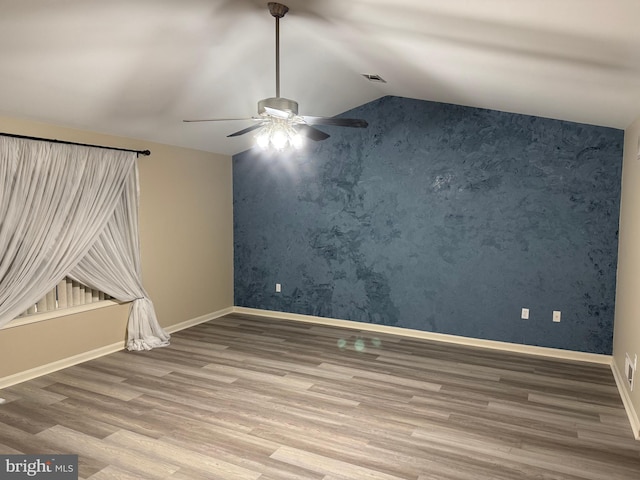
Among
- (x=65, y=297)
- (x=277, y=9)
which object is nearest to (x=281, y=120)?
(x=277, y=9)

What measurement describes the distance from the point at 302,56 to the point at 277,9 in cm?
89

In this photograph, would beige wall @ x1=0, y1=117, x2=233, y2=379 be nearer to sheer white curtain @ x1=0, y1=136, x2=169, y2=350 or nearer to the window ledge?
the window ledge

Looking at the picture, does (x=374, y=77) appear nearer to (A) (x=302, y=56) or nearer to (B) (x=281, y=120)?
(A) (x=302, y=56)

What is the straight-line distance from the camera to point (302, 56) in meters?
3.91

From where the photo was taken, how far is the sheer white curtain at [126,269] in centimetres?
448

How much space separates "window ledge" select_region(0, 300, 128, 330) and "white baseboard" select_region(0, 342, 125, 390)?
41 centimetres

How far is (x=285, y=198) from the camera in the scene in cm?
607

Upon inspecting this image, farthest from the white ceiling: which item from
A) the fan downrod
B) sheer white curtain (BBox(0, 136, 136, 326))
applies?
sheer white curtain (BBox(0, 136, 136, 326))

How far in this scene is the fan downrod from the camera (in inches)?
118

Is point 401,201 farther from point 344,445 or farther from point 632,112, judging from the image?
point 344,445

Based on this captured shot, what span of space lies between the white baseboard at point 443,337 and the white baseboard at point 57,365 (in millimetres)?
2052

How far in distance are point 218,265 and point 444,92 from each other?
11.7ft

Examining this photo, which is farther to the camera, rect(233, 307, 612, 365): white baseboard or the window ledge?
rect(233, 307, 612, 365): white baseboard

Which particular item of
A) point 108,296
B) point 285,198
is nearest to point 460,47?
point 285,198
